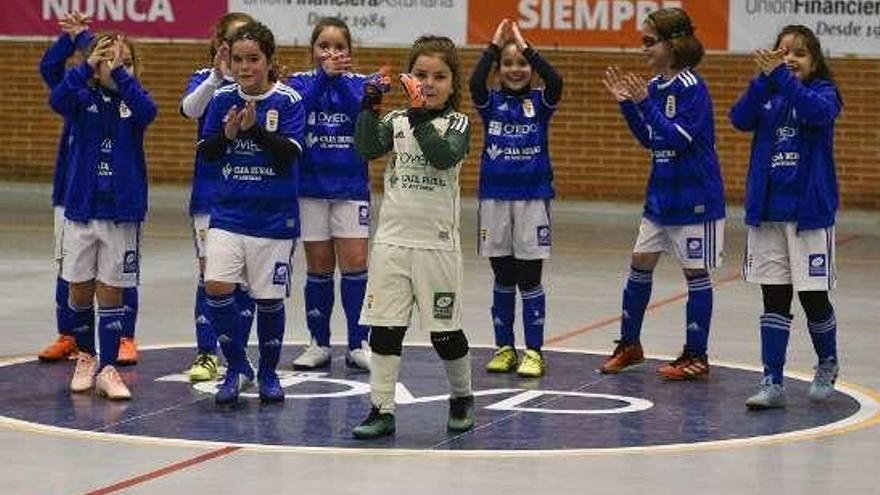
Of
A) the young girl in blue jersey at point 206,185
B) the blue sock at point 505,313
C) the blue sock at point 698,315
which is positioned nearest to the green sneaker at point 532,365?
the blue sock at point 505,313

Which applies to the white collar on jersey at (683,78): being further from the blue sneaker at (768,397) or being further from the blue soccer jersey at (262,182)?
the blue soccer jersey at (262,182)

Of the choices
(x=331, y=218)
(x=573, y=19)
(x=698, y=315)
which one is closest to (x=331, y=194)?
(x=331, y=218)

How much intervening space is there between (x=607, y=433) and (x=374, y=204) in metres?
13.4

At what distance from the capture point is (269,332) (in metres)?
11.2

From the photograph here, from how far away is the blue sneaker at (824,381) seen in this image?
37.5ft

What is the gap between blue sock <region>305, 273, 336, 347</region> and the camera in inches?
497

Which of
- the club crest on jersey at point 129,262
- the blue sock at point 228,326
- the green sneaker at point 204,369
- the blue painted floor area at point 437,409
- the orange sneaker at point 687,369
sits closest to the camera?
the blue painted floor area at point 437,409

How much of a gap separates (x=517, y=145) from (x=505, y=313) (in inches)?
39.9

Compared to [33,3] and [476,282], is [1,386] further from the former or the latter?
[33,3]

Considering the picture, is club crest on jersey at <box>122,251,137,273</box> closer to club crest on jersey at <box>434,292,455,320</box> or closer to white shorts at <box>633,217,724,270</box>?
club crest on jersey at <box>434,292,455,320</box>

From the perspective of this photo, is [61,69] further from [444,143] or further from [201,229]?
[444,143]

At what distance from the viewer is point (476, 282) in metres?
17.1

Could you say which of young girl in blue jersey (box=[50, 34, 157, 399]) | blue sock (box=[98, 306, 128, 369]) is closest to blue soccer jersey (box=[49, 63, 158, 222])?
young girl in blue jersey (box=[50, 34, 157, 399])

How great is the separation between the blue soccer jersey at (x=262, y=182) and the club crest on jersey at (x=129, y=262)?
2.36ft
